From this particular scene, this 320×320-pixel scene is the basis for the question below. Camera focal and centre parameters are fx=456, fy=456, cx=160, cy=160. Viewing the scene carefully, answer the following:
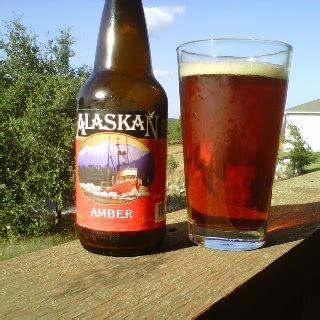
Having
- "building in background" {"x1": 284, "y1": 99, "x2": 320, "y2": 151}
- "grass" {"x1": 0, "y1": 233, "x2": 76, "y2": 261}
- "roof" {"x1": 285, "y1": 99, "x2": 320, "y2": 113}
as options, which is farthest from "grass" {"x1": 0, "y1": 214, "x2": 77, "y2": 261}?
"building in background" {"x1": 284, "y1": 99, "x2": 320, "y2": 151}

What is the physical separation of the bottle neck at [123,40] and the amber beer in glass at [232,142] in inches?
6.6

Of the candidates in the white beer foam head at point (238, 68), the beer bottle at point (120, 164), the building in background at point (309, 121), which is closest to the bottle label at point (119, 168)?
the beer bottle at point (120, 164)

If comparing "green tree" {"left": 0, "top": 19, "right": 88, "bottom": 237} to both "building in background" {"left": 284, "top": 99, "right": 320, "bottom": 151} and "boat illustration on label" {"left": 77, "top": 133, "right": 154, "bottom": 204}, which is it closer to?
"boat illustration on label" {"left": 77, "top": 133, "right": 154, "bottom": 204}

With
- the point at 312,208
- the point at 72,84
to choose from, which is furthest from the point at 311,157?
the point at 312,208

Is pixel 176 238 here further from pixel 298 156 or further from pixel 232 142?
pixel 298 156

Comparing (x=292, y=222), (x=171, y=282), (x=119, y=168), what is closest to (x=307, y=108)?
(x=292, y=222)

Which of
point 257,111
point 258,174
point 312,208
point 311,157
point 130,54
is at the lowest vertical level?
point 311,157

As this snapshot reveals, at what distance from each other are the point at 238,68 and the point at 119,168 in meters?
0.34

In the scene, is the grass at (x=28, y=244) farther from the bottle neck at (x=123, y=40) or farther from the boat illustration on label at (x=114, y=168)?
the boat illustration on label at (x=114, y=168)

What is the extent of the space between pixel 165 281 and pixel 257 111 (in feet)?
1.40

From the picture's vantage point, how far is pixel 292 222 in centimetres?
126

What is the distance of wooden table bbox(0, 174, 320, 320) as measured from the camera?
66 centimetres

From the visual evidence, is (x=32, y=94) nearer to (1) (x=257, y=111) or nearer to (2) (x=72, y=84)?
(2) (x=72, y=84)

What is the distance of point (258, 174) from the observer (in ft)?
3.30
